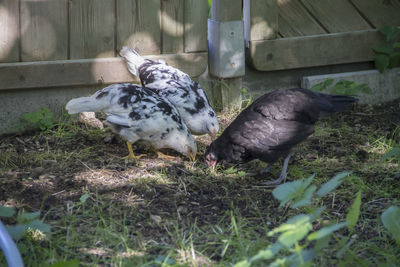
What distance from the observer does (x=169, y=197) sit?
360cm

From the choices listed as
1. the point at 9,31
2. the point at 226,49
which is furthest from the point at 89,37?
the point at 226,49

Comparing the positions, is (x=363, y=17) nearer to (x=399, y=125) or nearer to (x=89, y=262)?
(x=399, y=125)

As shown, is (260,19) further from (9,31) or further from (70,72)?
(9,31)

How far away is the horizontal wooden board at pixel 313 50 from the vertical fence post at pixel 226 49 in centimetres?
18

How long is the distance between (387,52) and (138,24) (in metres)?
2.31

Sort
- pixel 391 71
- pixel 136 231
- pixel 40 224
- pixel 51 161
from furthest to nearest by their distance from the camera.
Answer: pixel 391 71 → pixel 51 161 → pixel 136 231 → pixel 40 224

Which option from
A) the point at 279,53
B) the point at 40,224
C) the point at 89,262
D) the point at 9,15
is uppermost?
the point at 9,15

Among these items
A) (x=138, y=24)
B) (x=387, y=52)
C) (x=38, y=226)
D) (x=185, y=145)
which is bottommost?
(x=185, y=145)

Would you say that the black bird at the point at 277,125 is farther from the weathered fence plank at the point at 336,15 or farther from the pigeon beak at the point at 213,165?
the weathered fence plank at the point at 336,15

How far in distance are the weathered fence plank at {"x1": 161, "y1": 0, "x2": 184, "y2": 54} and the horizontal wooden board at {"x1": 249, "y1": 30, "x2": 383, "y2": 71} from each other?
662mm

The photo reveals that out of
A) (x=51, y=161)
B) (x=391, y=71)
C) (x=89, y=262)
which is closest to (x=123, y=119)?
(x=51, y=161)

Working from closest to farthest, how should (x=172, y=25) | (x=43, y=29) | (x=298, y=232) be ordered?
(x=298, y=232) → (x=43, y=29) → (x=172, y=25)

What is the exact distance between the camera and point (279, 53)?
5164 mm

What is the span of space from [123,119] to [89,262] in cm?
163
